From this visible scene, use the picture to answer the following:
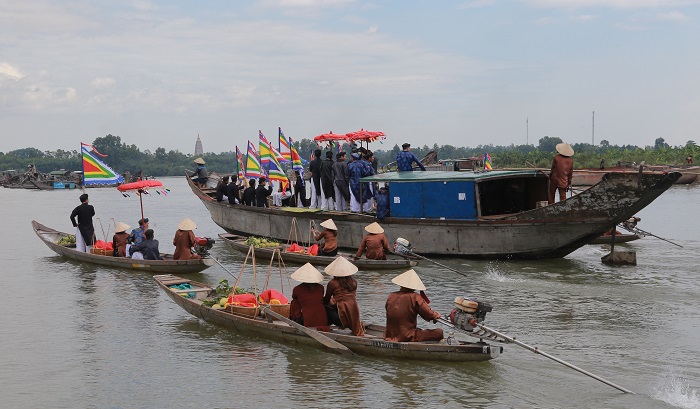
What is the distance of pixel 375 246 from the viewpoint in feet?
55.7

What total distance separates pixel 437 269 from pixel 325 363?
7.88 m

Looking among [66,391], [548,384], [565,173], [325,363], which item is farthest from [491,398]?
[565,173]

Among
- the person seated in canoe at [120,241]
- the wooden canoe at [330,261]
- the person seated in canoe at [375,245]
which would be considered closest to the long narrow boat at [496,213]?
the wooden canoe at [330,261]

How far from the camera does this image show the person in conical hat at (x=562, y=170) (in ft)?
57.5

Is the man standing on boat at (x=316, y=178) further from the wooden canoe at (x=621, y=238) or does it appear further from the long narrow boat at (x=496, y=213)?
the wooden canoe at (x=621, y=238)

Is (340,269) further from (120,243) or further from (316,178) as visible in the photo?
(316,178)

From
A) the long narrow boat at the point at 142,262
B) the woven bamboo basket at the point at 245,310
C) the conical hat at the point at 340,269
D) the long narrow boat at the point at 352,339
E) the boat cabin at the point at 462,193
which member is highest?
the boat cabin at the point at 462,193

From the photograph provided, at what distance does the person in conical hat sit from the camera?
690 inches

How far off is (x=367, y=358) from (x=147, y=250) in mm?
8497

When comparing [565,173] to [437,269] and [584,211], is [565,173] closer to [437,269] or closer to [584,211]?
[584,211]

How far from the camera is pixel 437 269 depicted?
17.9 meters

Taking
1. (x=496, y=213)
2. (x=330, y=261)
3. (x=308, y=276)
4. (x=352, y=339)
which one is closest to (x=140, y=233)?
Result: (x=330, y=261)

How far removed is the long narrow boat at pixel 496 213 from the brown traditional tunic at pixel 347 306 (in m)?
8.07

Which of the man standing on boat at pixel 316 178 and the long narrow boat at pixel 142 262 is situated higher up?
the man standing on boat at pixel 316 178
